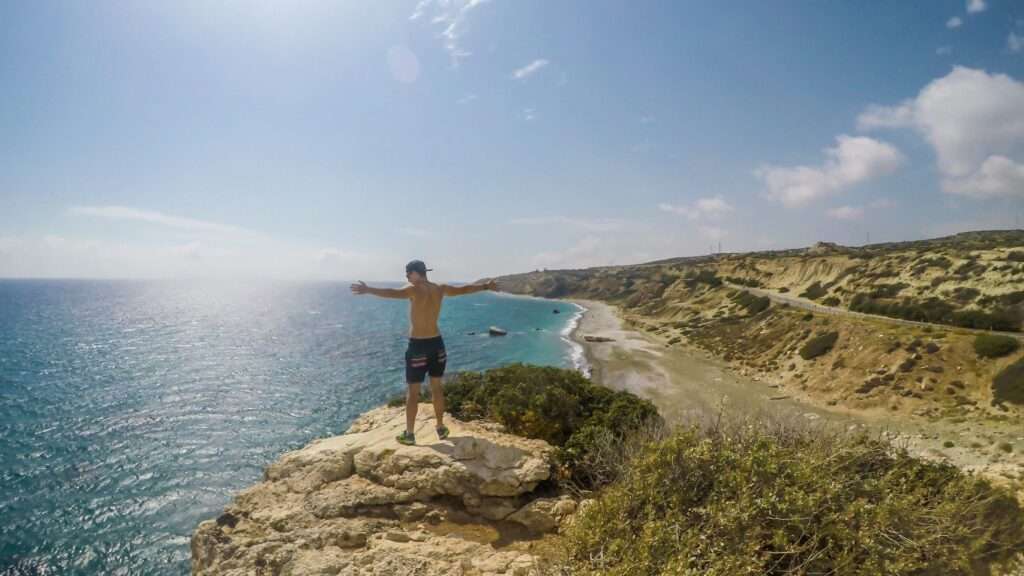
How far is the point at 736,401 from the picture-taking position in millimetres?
20109

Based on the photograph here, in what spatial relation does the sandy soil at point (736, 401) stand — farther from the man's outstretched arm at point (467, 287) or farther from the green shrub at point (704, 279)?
the green shrub at point (704, 279)

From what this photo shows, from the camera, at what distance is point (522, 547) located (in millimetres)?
5230

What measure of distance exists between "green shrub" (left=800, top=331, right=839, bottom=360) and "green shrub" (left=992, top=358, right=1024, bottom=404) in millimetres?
9751

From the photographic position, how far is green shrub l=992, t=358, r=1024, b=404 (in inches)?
718

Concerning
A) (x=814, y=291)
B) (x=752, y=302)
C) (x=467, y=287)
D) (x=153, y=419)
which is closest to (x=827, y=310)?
(x=752, y=302)

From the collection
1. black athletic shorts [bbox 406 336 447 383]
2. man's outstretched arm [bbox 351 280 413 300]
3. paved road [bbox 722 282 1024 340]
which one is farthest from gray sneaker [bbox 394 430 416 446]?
paved road [bbox 722 282 1024 340]

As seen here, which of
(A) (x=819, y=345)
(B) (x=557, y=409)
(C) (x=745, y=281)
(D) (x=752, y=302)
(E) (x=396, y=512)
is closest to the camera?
(E) (x=396, y=512)

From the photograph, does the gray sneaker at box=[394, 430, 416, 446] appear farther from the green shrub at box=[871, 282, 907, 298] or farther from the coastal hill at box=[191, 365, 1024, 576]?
the green shrub at box=[871, 282, 907, 298]

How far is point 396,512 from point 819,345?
34.7 m

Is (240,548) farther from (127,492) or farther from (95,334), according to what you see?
(95,334)

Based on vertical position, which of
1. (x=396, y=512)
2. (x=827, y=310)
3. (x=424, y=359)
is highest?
(x=424, y=359)

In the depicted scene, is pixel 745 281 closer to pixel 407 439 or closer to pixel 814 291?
pixel 814 291

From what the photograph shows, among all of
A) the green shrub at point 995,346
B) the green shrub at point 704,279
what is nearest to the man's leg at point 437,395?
the green shrub at point 995,346

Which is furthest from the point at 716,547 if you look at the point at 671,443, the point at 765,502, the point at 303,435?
the point at 303,435
